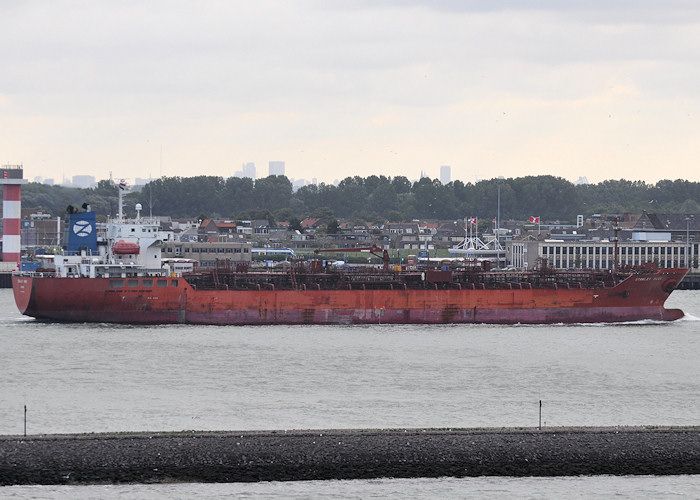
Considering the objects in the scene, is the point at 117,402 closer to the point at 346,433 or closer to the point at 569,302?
the point at 346,433

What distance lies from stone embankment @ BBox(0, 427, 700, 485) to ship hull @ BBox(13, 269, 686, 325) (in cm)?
2499

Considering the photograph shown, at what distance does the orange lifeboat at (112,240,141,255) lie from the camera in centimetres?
4900

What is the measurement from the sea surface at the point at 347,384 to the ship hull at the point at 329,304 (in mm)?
1197

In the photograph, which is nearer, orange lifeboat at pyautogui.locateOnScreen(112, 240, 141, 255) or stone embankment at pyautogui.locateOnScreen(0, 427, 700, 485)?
stone embankment at pyautogui.locateOnScreen(0, 427, 700, 485)

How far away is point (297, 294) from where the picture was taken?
48469mm

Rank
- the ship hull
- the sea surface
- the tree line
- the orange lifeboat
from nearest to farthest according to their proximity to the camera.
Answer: the sea surface, the ship hull, the orange lifeboat, the tree line

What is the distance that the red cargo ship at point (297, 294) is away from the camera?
46562 mm

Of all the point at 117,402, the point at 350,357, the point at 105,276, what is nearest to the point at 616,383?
the point at 350,357

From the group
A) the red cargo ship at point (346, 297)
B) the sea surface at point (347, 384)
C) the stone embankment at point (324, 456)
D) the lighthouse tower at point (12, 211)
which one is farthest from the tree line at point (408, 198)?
the stone embankment at point (324, 456)

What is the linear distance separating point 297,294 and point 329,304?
1570 millimetres

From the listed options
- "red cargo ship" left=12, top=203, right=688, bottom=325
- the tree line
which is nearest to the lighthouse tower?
"red cargo ship" left=12, top=203, right=688, bottom=325

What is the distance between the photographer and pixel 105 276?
158ft

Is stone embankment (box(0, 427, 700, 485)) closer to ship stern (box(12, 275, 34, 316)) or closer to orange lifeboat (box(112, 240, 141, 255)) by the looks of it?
ship stern (box(12, 275, 34, 316))

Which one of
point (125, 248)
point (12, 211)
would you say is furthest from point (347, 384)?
point (12, 211)
